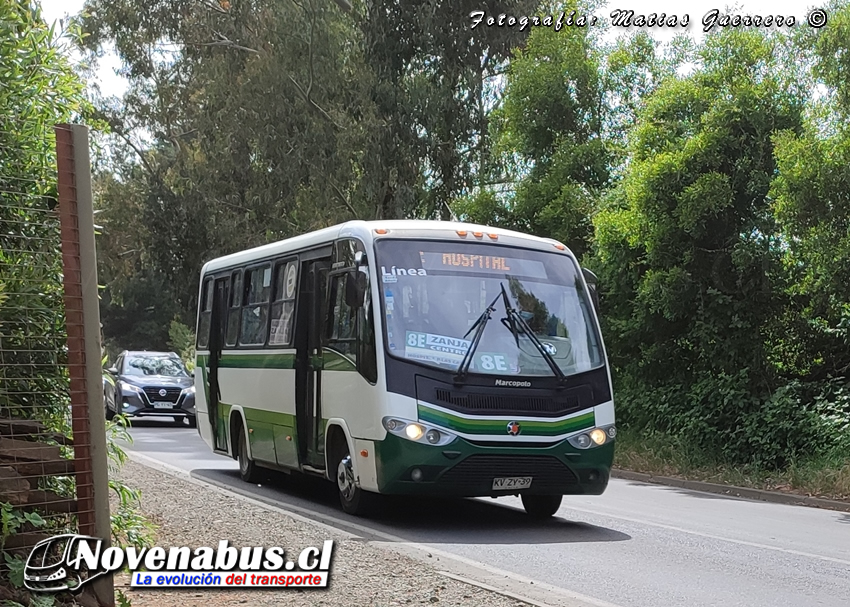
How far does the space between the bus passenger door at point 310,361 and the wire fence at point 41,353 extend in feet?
20.7

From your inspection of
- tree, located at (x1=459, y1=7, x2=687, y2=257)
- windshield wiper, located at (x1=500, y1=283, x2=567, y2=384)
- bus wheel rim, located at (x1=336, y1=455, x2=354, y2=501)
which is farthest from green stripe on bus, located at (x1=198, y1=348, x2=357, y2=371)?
tree, located at (x1=459, y1=7, x2=687, y2=257)

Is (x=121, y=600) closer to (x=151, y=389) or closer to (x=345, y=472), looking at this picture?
(x=345, y=472)

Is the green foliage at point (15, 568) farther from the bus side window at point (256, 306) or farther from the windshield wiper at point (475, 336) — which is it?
the bus side window at point (256, 306)

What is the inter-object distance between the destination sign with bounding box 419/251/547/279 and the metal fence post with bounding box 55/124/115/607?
608 centimetres

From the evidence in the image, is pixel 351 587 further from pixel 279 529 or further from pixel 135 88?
pixel 135 88

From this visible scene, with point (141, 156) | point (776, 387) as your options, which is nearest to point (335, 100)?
point (141, 156)

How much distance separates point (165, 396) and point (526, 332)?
18.9m

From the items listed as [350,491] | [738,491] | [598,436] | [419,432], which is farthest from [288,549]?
[738,491]

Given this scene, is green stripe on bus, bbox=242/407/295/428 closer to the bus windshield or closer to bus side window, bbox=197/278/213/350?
bus side window, bbox=197/278/213/350

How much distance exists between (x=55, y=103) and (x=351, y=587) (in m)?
3.58

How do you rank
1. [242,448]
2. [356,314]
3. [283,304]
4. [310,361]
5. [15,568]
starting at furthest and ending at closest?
[242,448], [283,304], [310,361], [356,314], [15,568]

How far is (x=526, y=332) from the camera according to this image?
12.2 m

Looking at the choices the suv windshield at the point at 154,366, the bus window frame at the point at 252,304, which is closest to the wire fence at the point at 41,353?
the bus window frame at the point at 252,304

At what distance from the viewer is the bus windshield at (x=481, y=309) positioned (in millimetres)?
11898
